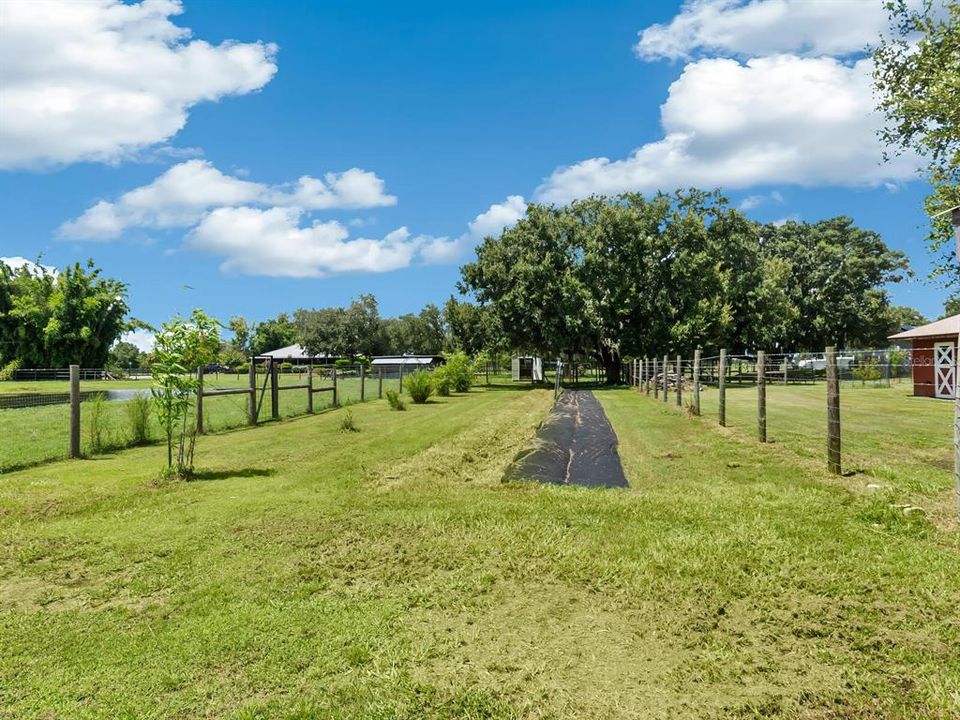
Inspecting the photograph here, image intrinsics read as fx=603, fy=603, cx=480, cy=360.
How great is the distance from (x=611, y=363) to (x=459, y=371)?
1639 cm

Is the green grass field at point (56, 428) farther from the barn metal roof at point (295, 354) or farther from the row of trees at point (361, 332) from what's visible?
the barn metal roof at point (295, 354)

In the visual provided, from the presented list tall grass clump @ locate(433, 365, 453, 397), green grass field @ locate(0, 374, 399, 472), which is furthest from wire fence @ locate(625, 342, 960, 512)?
green grass field @ locate(0, 374, 399, 472)

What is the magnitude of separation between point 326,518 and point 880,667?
457cm

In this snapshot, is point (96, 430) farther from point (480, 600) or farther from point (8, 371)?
point (8, 371)

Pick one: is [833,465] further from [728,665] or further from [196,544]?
[196,544]

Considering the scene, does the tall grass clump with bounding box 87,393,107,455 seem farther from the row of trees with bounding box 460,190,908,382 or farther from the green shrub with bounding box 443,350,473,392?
the row of trees with bounding box 460,190,908,382

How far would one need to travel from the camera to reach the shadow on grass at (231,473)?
8.35 m

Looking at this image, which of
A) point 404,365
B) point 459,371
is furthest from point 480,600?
point 404,365

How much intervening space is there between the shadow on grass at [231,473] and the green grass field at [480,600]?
0.85m

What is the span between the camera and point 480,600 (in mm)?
3957

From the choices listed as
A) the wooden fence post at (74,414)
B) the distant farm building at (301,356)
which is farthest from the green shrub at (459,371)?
the distant farm building at (301,356)

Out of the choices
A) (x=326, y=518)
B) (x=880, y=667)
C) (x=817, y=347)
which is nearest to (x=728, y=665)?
(x=880, y=667)

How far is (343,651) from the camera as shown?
327 centimetres

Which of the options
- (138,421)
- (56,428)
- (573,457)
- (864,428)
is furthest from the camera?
(864,428)
